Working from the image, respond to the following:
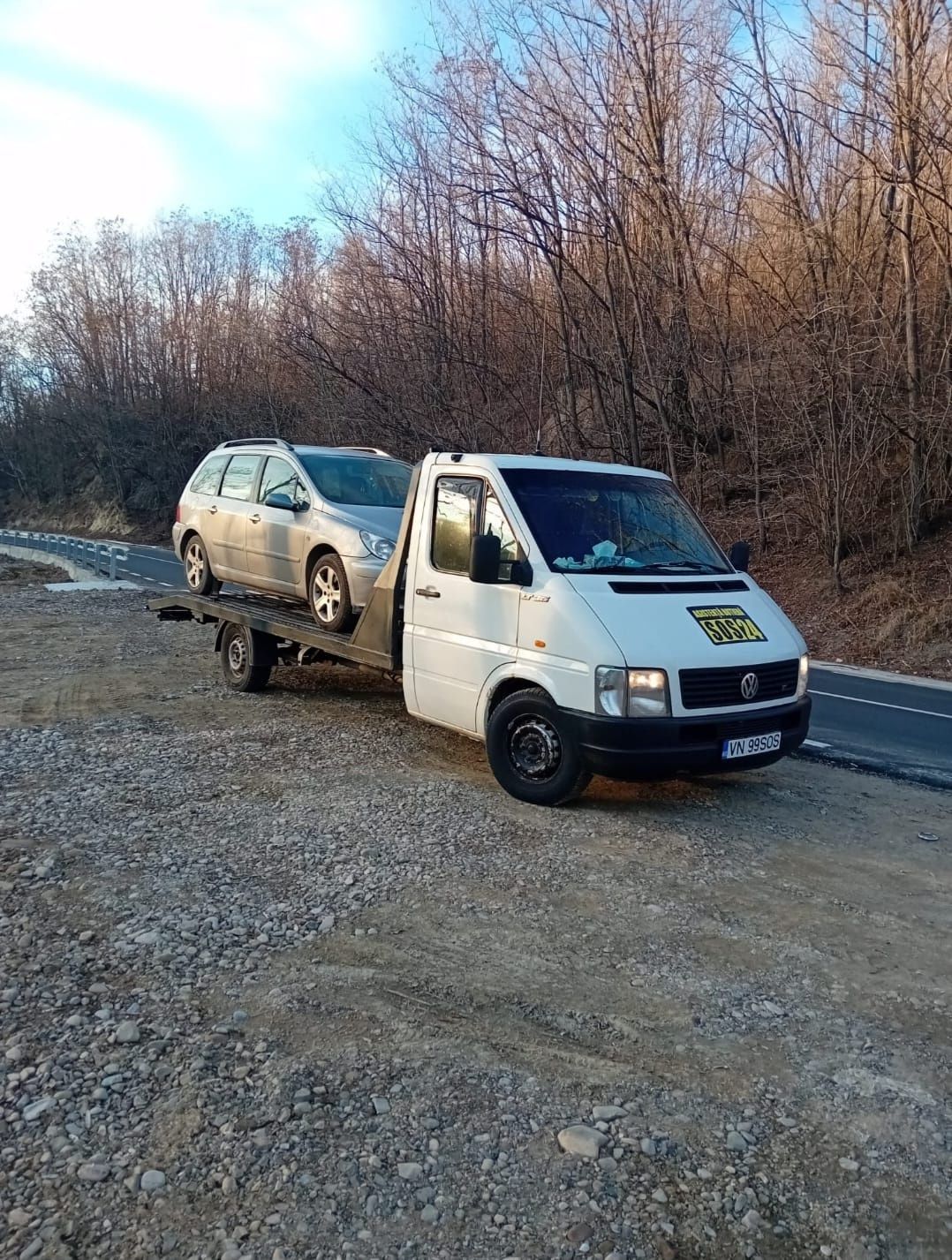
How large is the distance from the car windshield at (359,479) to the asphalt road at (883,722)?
436cm

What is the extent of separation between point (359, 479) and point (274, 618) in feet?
5.03

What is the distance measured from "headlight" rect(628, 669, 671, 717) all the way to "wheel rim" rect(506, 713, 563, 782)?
0.58 m

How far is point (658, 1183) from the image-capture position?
2.75 metres

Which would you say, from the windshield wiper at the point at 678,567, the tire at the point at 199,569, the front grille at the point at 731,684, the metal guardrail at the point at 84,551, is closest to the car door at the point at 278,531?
the tire at the point at 199,569

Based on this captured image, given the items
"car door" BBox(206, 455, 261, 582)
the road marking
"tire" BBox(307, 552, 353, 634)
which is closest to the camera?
"tire" BBox(307, 552, 353, 634)

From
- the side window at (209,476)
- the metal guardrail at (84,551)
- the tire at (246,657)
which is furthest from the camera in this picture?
the metal guardrail at (84,551)

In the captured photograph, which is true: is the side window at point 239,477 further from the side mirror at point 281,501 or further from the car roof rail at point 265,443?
the side mirror at point 281,501

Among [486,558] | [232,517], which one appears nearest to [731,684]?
[486,558]

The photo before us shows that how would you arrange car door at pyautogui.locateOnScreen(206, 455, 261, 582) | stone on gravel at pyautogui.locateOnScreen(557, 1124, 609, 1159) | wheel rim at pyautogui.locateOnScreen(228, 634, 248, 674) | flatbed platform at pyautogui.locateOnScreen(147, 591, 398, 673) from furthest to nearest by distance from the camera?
car door at pyautogui.locateOnScreen(206, 455, 261, 582)
wheel rim at pyautogui.locateOnScreen(228, 634, 248, 674)
flatbed platform at pyautogui.locateOnScreen(147, 591, 398, 673)
stone on gravel at pyautogui.locateOnScreen(557, 1124, 609, 1159)

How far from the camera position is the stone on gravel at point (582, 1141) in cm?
285

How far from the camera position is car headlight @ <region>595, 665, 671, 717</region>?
215 inches

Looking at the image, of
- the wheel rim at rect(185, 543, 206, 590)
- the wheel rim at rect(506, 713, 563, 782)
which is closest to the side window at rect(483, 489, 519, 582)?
the wheel rim at rect(506, 713, 563, 782)

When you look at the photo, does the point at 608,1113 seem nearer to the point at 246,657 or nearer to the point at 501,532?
the point at 501,532

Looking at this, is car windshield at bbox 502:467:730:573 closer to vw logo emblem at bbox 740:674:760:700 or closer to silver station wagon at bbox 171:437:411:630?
vw logo emblem at bbox 740:674:760:700
